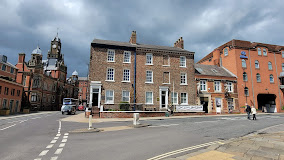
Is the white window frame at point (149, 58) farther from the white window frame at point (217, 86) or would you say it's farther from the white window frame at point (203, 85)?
the white window frame at point (217, 86)

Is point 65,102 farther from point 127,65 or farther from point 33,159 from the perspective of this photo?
point 33,159

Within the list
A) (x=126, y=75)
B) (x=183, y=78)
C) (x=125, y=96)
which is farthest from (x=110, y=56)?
(x=183, y=78)

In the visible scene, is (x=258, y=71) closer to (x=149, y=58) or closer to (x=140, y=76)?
(x=149, y=58)

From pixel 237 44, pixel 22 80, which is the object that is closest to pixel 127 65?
pixel 237 44

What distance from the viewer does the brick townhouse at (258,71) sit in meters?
Result: 34.0

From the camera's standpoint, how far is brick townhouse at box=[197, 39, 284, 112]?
3403cm

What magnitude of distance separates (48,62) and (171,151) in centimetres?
7168

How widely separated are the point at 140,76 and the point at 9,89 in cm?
2635

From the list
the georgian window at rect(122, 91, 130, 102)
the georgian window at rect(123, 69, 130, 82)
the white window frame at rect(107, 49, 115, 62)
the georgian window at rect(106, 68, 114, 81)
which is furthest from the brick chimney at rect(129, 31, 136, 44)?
the georgian window at rect(122, 91, 130, 102)

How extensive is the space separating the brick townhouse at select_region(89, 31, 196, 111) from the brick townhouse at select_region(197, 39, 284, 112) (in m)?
12.2

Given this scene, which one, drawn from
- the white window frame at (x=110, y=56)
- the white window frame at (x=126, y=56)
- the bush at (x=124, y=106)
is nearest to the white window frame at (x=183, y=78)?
the white window frame at (x=126, y=56)

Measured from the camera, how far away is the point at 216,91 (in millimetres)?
31188

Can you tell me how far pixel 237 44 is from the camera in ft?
116

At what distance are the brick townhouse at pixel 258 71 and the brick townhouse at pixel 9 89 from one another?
143 ft
